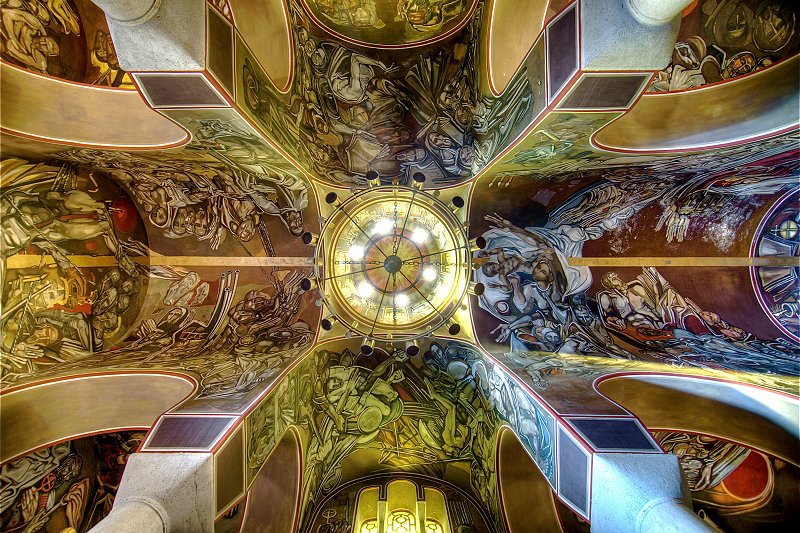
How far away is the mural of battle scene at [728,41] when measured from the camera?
6301 mm

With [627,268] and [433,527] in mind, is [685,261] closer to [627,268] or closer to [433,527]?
[627,268]

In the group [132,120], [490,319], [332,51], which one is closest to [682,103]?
[490,319]

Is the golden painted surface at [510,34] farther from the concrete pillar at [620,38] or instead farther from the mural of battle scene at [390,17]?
the concrete pillar at [620,38]

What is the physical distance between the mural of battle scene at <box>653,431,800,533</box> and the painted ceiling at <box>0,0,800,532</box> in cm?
5

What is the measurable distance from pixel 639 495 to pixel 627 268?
467 centimetres

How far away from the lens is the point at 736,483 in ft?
24.2

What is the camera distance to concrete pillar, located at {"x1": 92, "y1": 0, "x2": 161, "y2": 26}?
13.9 ft

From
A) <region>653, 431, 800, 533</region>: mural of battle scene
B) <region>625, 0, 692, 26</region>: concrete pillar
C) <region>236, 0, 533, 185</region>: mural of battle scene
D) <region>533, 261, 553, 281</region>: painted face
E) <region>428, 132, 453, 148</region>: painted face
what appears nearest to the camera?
<region>625, 0, 692, 26</region>: concrete pillar

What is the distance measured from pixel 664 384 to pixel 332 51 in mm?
8900

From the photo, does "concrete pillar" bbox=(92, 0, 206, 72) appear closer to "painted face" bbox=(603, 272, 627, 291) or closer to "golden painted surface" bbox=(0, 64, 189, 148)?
"golden painted surface" bbox=(0, 64, 189, 148)

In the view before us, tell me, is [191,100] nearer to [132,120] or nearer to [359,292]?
[132,120]

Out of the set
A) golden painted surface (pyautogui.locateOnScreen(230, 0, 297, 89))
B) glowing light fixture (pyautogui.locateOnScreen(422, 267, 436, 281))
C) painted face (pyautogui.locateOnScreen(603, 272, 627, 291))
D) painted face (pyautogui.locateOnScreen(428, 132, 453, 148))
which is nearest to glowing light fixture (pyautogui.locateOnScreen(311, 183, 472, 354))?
glowing light fixture (pyautogui.locateOnScreen(422, 267, 436, 281))

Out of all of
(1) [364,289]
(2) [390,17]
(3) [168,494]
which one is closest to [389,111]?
(2) [390,17]

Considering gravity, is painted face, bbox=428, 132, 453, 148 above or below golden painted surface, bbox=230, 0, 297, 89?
below
